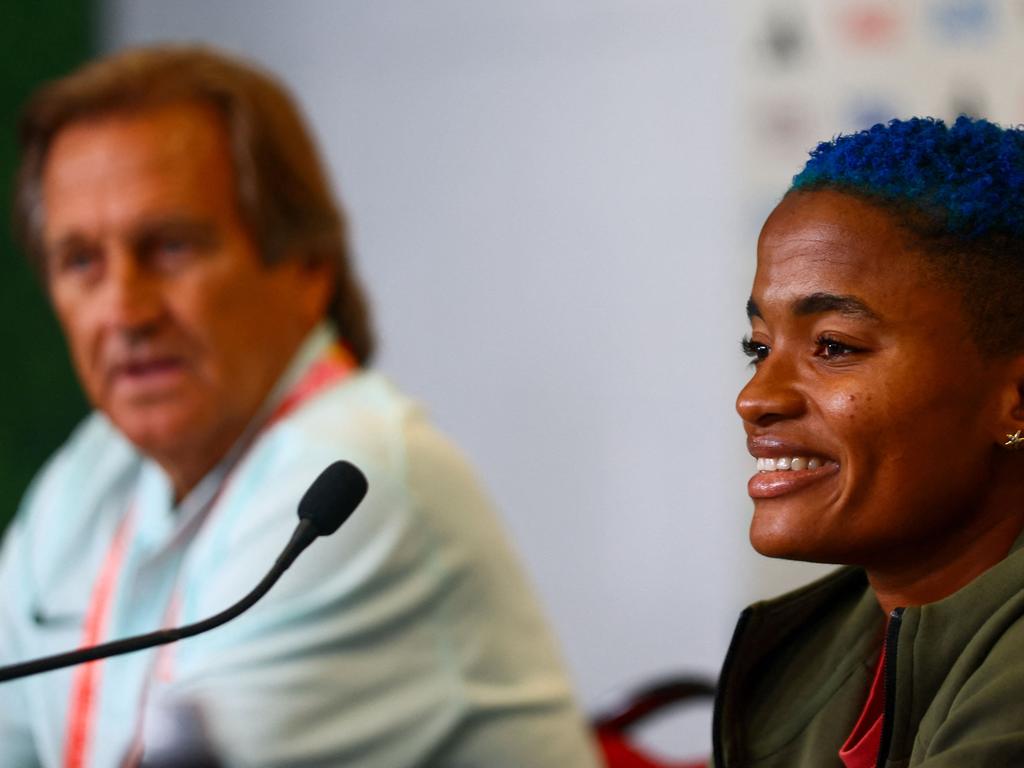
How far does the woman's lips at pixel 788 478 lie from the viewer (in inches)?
30.8

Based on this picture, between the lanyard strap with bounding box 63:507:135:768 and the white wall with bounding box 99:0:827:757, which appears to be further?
the white wall with bounding box 99:0:827:757

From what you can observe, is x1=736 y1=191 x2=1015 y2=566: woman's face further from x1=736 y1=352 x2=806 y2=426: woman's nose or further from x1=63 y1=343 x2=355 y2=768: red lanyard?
x1=63 y1=343 x2=355 y2=768: red lanyard

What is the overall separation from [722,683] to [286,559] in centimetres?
30

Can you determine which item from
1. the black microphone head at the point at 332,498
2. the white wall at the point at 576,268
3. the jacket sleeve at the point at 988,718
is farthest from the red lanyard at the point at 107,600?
the white wall at the point at 576,268

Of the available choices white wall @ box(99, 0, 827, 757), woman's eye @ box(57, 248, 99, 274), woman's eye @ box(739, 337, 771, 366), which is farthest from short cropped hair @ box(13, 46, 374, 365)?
white wall @ box(99, 0, 827, 757)

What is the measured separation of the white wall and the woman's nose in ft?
6.57

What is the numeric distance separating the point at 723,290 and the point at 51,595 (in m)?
1.73

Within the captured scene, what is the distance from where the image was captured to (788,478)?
2.61 ft

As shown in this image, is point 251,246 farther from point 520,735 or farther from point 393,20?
point 393,20

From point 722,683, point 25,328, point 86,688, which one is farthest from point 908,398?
point 25,328

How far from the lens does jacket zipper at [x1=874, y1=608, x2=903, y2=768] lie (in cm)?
76

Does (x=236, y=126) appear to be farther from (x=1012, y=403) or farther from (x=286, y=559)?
(x=1012, y=403)

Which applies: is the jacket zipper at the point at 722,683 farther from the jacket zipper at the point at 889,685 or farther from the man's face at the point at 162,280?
the man's face at the point at 162,280

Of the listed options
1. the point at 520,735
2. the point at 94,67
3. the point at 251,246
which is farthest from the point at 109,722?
the point at 94,67
